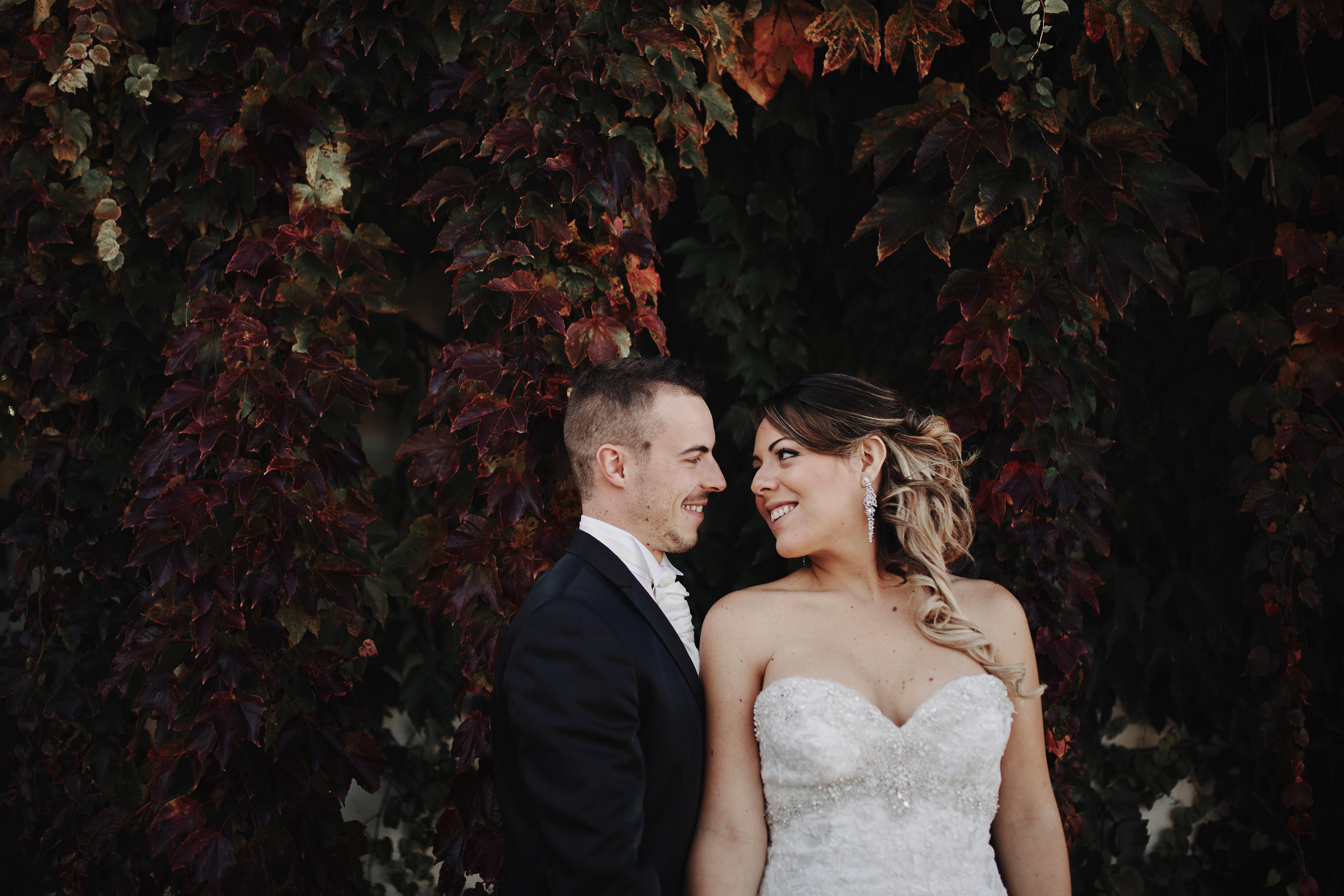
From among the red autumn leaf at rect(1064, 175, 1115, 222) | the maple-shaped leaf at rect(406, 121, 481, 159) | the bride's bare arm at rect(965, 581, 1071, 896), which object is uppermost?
the maple-shaped leaf at rect(406, 121, 481, 159)

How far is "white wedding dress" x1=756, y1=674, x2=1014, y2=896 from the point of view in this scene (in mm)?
1927

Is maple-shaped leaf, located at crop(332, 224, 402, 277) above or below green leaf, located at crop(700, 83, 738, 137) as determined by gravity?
below

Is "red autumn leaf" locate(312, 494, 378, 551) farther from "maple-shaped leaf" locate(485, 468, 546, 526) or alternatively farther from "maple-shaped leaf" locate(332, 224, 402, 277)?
"maple-shaped leaf" locate(332, 224, 402, 277)

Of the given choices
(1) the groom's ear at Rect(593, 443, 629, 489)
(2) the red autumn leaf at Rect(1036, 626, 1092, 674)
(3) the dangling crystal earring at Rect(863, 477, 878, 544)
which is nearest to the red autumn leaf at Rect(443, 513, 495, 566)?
(1) the groom's ear at Rect(593, 443, 629, 489)

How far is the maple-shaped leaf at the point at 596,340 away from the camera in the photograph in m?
1.95

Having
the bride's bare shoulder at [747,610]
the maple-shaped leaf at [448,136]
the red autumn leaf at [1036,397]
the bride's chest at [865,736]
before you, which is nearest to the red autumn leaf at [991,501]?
the red autumn leaf at [1036,397]

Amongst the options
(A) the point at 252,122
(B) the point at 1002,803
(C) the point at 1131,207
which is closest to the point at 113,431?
(A) the point at 252,122

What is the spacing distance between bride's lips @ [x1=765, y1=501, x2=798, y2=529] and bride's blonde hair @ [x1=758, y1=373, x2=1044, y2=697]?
0.13 meters

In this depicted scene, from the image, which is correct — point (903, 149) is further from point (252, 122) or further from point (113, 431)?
point (113, 431)

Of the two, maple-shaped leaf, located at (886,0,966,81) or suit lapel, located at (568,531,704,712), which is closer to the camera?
suit lapel, located at (568,531,704,712)

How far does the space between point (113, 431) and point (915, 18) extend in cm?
217

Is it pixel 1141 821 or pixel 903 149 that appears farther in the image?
pixel 1141 821

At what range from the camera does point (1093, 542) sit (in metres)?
2.24

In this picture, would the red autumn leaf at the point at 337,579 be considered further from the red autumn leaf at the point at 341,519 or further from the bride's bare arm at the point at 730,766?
the bride's bare arm at the point at 730,766
